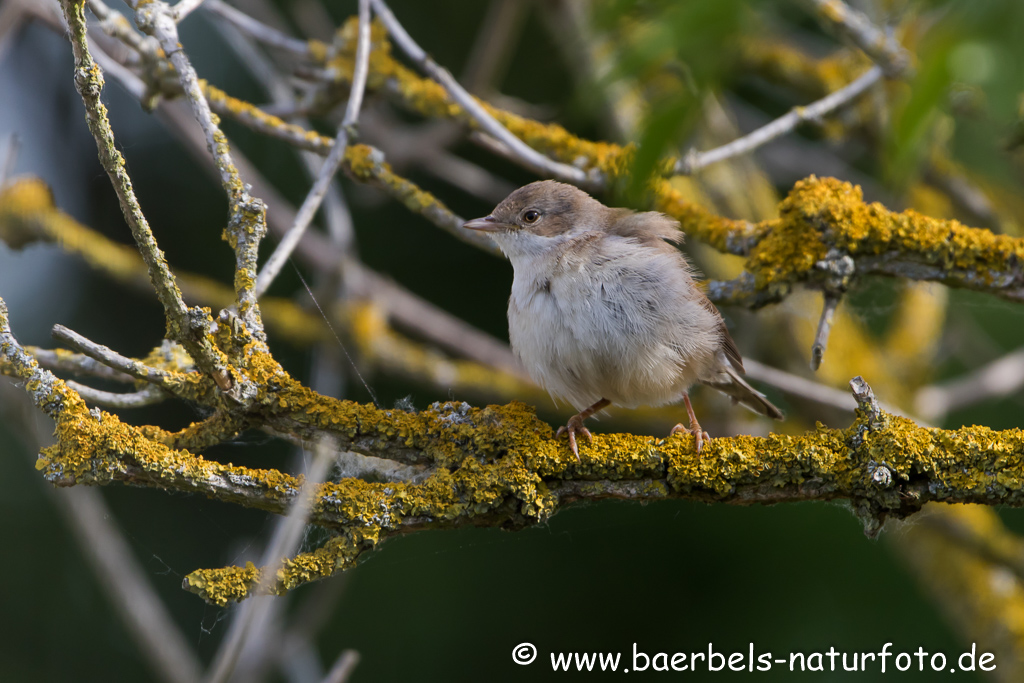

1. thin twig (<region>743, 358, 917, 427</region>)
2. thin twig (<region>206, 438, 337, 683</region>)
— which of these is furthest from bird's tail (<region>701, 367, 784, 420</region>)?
thin twig (<region>206, 438, 337, 683</region>)

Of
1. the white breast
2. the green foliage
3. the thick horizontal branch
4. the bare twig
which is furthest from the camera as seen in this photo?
the bare twig

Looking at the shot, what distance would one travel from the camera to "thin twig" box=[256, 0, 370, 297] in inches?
101

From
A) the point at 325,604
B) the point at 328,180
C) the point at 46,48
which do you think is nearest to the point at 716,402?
the point at 325,604

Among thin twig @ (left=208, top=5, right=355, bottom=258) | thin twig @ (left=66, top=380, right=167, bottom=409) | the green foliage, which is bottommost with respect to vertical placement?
the green foliage

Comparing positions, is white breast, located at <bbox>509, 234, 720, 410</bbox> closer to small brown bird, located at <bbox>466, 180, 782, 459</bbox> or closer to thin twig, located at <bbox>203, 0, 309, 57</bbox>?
small brown bird, located at <bbox>466, 180, 782, 459</bbox>

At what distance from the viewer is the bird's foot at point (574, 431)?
241 cm

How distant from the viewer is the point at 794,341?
5664mm

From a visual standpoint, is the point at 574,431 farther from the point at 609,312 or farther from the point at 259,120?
the point at 259,120

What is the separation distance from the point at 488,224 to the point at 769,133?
4.14 feet

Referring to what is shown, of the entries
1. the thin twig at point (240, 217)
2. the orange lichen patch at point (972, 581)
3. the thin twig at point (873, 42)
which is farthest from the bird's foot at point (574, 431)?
the orange lichen patch at point (972, 581)

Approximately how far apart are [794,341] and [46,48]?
488 cm

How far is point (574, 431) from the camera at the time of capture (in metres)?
2.57

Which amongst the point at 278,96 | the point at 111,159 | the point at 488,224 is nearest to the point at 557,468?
the point at 111,159

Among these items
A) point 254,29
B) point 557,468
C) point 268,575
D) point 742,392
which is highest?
point 254,29
